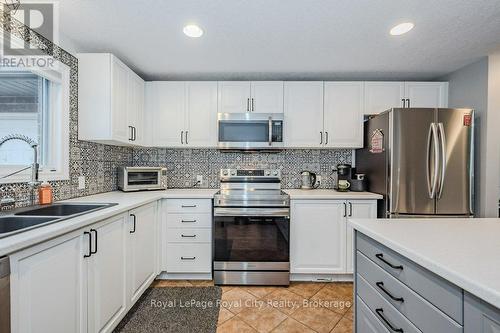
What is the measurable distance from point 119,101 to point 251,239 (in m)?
1.84

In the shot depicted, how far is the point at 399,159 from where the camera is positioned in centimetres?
223

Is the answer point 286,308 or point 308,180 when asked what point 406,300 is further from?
point 308,180

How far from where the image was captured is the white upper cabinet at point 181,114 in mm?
2781

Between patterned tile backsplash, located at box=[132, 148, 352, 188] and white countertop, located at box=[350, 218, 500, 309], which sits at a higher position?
patterned tile backsplash, located at box=[132, 148, 352, 188]

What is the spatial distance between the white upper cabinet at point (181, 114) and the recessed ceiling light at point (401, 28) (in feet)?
5.90

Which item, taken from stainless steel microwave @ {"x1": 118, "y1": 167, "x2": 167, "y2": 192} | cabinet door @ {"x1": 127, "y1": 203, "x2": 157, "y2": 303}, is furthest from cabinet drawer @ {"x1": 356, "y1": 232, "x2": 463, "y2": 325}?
stainless steel microwave @ {"x1": 118, "y1": 167, "x2": 167, "y2": 192}

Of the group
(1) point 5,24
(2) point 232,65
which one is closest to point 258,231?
(2) point 232,65

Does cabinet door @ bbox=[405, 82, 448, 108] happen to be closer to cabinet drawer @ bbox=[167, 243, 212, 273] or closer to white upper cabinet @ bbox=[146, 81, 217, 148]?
white upper cabinet @ bbox=[146, 81, 217, 148]

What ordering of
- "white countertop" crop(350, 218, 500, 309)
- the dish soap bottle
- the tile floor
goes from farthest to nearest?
the tile floor → the dish soap bottle → "white countertop" crop(350, 218, 500, 309)

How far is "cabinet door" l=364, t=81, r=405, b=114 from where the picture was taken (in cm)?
273

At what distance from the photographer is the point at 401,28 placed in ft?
5.97

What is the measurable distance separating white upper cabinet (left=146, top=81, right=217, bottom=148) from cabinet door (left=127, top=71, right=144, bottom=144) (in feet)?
0.36

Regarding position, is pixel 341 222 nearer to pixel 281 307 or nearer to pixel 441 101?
pixel 281 307

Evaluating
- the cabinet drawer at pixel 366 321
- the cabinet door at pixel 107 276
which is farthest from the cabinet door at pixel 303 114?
the cabinet door at pixel 107 276
